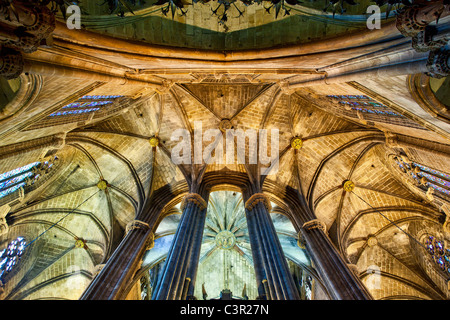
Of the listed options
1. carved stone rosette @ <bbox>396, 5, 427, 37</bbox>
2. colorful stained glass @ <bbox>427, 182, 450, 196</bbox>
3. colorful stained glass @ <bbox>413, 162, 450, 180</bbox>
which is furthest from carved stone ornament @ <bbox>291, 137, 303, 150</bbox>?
carved stone rosette @ <bbox>396, 5, 427, 37</bbox>

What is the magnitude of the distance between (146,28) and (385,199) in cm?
1323

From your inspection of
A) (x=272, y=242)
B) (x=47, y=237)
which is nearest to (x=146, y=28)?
(x=272, y=242)

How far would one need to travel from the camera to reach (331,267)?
9.40 m

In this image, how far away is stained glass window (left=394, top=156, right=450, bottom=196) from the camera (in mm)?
9602

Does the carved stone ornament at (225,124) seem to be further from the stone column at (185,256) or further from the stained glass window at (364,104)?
the stained glass window at (364,104)

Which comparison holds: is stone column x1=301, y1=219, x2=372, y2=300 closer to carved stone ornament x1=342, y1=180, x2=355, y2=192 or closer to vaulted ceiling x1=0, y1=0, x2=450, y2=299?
vaulted ceiling x1=0, y1=0, x2=450, y2=299

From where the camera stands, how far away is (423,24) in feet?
16.0

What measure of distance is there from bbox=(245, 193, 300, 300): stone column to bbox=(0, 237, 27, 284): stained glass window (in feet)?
33.5

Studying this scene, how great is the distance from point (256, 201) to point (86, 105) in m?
7.44

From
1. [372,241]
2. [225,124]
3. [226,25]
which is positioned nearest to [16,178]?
[226,25]

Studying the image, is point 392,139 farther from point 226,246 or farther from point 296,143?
point 226,246

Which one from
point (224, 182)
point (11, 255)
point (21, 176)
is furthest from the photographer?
point (224, 182)

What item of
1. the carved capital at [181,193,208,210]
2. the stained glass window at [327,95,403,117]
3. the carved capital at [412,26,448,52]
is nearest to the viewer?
the carved capital at [412,26,448,52]

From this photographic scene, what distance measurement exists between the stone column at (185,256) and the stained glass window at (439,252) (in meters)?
10.4
